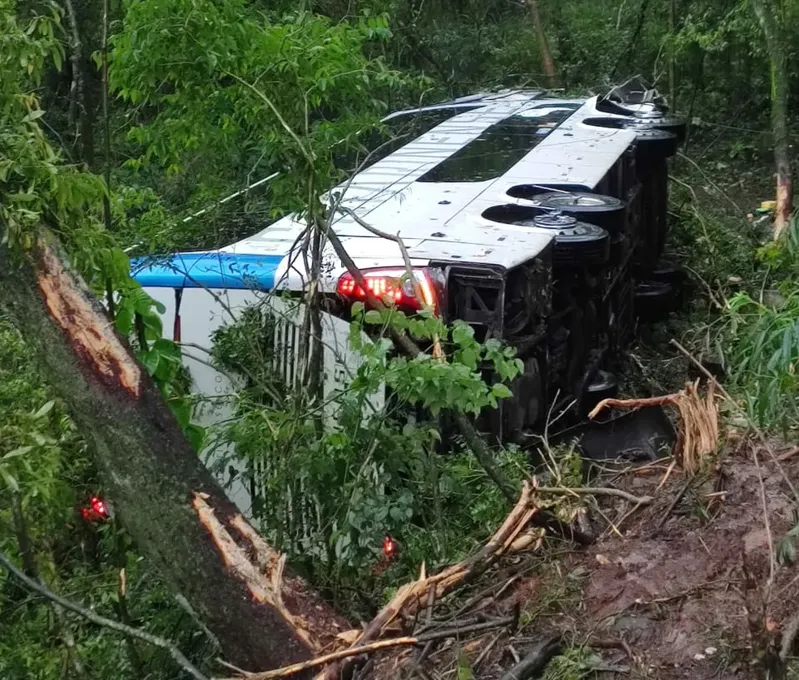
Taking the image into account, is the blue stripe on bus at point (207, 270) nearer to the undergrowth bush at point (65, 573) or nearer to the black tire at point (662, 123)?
the undergrowth bush at point (65, 573)

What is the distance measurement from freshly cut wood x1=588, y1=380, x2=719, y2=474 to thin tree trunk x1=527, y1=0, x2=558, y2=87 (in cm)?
1201

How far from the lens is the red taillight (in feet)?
13.5

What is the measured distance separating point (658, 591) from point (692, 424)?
108 centimetres

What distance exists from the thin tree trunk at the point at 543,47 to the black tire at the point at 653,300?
25.5ft

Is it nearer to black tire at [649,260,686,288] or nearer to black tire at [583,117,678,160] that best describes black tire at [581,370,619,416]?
black tire at [583,117,678,160]

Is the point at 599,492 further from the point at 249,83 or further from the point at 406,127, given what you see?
the point at 406,127

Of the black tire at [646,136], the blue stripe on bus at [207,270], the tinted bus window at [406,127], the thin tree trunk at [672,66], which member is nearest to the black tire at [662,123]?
the black tire at [646,136]

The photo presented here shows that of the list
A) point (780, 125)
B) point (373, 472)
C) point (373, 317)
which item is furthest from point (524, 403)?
point (780, 125)

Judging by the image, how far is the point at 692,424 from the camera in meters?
4.04

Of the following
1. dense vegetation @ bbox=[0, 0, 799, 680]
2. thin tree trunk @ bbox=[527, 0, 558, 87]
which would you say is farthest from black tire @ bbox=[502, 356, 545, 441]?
thin tree trunk @ bbox=[527, 0, 558, 87]

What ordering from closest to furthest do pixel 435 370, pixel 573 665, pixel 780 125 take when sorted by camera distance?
pixel 573 665 → pixel 435 370 → pixel 780 125

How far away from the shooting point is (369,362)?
11.4 ft

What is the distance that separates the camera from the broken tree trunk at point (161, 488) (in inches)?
115

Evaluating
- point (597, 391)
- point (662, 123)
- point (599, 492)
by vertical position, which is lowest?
point (597, 391)
